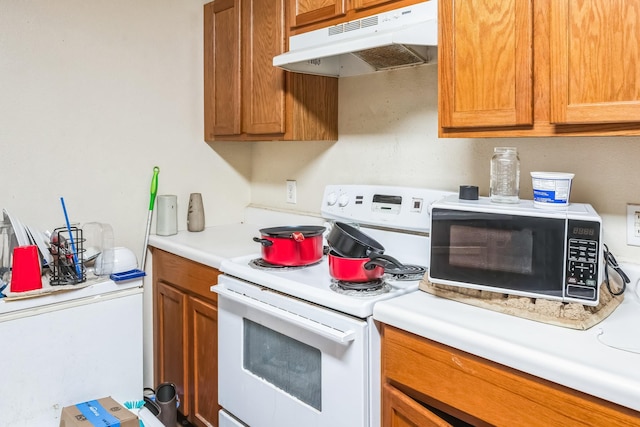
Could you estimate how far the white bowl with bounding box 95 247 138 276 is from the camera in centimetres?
186

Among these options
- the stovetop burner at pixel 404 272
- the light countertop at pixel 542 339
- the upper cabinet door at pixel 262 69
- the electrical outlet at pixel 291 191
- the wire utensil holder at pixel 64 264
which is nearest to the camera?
the light countertop at pixel 542 339

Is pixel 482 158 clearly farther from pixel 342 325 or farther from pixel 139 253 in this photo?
pixel 139 253

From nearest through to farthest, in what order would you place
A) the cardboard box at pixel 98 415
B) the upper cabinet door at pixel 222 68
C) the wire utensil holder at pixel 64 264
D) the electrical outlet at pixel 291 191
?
the cardboard box at pixel 98 415 → the wire utensil holder at pixel 64 264 → the upper cabinet door at pixel 222 68 → the electrical outlet at pixel 291 191

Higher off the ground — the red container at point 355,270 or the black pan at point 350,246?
the black pan at point 350,246

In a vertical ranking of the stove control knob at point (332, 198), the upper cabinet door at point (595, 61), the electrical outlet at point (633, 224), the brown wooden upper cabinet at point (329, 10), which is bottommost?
the electrical outlet at point (633, 224)

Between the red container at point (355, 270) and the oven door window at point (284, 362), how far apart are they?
235mm

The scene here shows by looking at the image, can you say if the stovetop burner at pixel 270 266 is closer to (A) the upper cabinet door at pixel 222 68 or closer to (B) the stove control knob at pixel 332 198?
(B) the stove control knob at pixel 332 198

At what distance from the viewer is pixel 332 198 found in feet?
6.66

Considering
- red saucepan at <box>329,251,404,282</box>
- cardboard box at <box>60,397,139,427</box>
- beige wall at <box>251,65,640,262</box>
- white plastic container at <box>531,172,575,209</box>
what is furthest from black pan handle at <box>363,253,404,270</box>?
cardboard box at <box>60,397,139,427</box>

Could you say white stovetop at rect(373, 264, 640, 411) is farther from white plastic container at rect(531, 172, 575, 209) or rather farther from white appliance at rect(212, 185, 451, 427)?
white plastic container at rect(531, 172, 575, 209)

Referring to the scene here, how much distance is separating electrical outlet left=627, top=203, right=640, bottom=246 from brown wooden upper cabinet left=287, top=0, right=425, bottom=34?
88 centimetres

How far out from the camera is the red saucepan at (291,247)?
5.37 ft

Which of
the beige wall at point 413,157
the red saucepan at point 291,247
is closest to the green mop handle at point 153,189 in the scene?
the beige wall at point 413,157

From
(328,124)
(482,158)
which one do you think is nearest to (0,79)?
(328,124)
